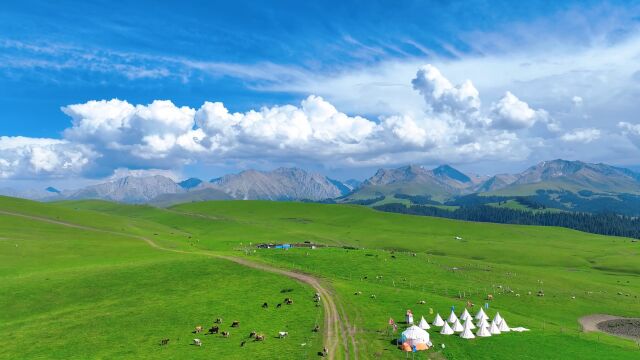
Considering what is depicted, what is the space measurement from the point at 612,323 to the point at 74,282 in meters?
111

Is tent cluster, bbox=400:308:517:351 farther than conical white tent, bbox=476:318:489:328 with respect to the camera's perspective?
No

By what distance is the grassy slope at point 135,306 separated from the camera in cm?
6100

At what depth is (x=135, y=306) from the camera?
8200cm

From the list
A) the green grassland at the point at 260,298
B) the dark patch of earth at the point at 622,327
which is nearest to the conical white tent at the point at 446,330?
the green grassland at the point at 260,298

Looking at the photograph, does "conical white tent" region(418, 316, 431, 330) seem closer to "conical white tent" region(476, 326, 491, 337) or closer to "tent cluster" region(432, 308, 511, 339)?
"tent cluster" region(432, 308, 511, 339)

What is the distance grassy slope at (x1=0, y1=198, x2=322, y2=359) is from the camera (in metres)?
61.0

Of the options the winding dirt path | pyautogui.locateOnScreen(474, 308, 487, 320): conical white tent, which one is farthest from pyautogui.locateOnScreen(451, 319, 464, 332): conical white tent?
the winding dirt path

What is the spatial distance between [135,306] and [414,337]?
171 ft

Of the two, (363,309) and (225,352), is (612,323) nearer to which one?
(363,309)

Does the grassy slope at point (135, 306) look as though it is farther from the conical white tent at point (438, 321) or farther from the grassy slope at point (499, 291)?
the conical white tent at point (438, 321)

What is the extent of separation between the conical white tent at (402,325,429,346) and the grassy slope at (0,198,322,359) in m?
12.5

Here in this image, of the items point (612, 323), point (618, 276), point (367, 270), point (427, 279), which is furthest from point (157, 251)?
point (618, 276)

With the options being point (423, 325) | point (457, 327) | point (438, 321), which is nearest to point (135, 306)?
point (423, 325)

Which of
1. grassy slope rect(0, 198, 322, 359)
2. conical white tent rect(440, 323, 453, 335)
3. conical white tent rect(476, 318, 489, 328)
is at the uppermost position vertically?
conical white tent rect(476, 318, 489, 328)
